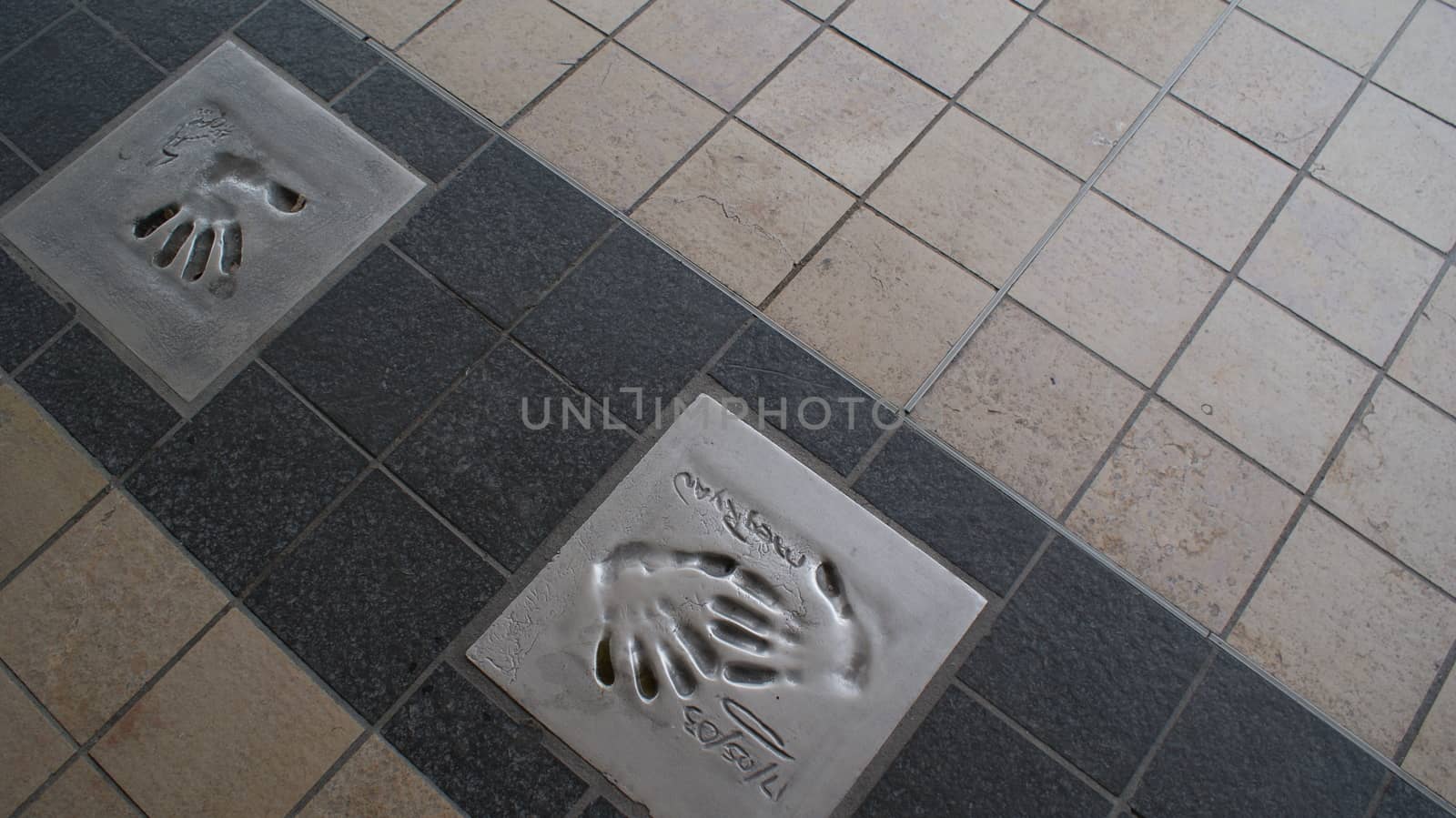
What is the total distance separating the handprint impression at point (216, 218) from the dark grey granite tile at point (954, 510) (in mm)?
1465

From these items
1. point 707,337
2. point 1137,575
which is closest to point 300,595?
point 707,337

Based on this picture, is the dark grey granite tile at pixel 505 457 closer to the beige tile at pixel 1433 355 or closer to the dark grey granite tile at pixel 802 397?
the dark grey granite tile at pixel 802 397

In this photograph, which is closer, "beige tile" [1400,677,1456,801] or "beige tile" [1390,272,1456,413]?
"beige tile" [1400,677,1456,801]

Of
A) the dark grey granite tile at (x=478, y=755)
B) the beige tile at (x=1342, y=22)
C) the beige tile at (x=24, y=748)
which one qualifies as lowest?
the beige tile at (x=24, y=748)

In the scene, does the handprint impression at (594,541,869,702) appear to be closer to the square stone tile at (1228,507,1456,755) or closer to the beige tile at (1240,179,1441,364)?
the square stone tile at (1228,507,1456,755)

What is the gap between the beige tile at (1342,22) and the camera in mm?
2357

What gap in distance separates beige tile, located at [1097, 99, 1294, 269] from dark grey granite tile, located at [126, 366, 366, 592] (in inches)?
75.5

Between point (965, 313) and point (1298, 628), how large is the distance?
930 millimetres

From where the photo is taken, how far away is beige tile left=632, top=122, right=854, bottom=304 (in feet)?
6.74

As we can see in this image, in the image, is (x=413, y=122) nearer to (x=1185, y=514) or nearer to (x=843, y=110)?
(x=843, y=110)

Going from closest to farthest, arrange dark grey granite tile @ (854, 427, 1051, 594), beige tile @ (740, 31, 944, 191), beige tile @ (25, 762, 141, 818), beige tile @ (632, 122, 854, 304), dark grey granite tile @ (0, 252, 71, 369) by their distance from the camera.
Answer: beige tile @ (25, 762, 141, 818)
dark grey granite tile @ (854, 427, 1051, 594)
dark grey granite tile @ (0, 252, 71, 369)
beige tile @ (632, 122, 854, 304)
beige tile @ (740, 31, 944, 191)

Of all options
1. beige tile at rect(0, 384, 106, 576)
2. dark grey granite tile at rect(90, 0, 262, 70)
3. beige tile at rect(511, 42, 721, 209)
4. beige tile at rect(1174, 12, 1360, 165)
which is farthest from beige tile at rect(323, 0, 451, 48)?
beige tile at rect(1174, 12, 1360, 165)

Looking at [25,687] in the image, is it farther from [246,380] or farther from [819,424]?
[819,424]

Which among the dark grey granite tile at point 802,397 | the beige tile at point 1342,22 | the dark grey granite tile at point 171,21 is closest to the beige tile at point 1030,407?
the dark grey granite tile at point 802,397
